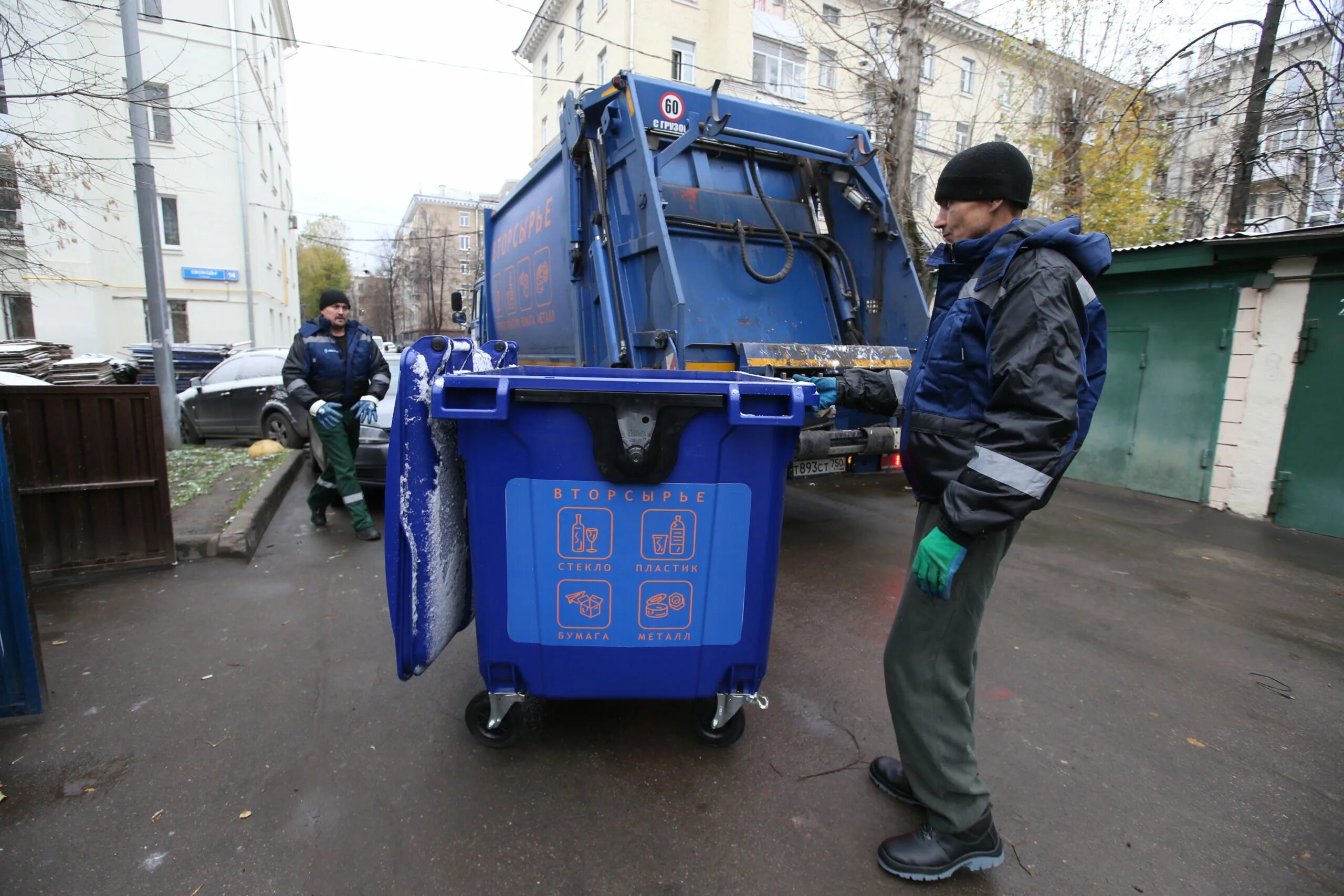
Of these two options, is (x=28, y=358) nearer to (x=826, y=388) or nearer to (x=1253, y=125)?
(x=826, y=388)

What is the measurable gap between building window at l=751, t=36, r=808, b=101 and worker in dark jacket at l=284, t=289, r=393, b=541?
64.9 ft

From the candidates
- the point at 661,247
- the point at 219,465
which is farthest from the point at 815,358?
the point at 219,465

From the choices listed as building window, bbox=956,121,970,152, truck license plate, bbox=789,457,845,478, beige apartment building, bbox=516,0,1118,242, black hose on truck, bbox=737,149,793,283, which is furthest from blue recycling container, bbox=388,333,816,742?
building window, bbox=956,121,970,152

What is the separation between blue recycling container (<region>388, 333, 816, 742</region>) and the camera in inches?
75.7

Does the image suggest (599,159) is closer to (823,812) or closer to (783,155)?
(783,155)

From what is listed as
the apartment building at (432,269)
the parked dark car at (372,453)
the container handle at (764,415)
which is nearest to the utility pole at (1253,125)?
the container handle at (764,415)

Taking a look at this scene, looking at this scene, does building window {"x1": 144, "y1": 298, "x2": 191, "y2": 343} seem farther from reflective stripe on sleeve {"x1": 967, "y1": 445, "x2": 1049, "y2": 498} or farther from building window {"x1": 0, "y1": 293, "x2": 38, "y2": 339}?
reflective stripe on sleeve {"x1": 967, "y1": 445, "x2": 1049, "y2": 498}

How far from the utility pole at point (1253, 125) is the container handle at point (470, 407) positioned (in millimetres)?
9239

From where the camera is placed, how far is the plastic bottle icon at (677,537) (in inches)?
79.8

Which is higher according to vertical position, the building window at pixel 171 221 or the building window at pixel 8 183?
the building window at pixel 171 221

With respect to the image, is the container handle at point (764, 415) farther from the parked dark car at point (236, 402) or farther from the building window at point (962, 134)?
the building window at point (962, 134)

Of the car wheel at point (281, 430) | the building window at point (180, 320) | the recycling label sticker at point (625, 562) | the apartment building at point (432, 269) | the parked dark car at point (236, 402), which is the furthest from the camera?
the apartment building at point (432, 269)

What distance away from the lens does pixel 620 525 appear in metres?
2.01

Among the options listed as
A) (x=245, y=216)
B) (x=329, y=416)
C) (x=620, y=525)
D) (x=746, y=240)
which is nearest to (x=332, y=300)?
(x=329, y=416)
